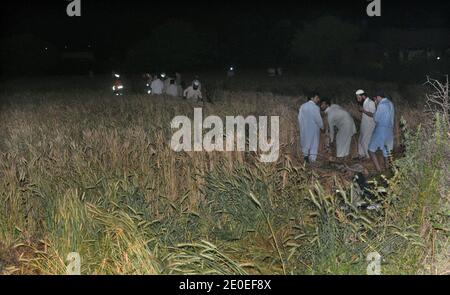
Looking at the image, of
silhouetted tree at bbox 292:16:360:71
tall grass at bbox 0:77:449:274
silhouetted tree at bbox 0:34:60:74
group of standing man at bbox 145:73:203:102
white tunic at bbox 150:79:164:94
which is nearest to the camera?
tall grass at bbox 0:77:449:274

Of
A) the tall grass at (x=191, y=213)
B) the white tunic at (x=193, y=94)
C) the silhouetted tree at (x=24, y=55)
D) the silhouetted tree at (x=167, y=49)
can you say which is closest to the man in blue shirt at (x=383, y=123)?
the tall grass at (x=191, y=213)

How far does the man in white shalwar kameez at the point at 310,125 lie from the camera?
10.3m

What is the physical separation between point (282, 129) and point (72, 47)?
108 feet

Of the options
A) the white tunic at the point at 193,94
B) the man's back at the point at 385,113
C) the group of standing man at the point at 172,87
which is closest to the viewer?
the man's back at the point at 385,113

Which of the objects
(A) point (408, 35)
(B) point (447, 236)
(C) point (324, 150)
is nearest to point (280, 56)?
(A) point (408, 35)

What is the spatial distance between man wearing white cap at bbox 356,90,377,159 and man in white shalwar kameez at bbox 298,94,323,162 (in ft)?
2.57

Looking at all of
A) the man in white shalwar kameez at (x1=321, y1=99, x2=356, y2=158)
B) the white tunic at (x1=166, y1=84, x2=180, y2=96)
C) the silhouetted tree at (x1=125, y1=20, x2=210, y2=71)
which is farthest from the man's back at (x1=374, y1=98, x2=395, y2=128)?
the silhouetted tree at (x1=125, y1=20, x2=210, y2=71)

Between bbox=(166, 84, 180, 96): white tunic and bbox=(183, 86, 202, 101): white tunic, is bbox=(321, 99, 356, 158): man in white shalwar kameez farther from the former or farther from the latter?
bbox=(166, 84, 180, 96): white tunic

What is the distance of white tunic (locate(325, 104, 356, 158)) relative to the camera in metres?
10.8

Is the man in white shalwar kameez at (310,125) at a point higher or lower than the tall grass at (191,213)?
higher

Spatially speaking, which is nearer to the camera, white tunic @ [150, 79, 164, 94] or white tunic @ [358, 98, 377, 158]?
white tunic @ [358, 98, 377, 158]

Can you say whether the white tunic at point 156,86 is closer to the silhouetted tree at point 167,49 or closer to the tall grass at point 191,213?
the tall grass at point 191,213

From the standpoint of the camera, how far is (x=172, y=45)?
35625 millimetres

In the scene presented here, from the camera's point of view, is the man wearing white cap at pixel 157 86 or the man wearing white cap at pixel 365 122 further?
the man wearing white cap at pixel 157 86
